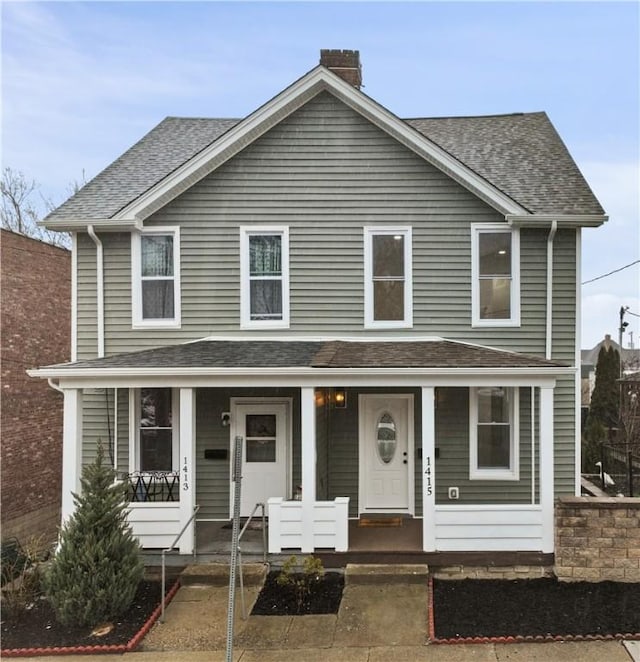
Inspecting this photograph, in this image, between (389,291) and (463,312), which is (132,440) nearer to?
(389,291)

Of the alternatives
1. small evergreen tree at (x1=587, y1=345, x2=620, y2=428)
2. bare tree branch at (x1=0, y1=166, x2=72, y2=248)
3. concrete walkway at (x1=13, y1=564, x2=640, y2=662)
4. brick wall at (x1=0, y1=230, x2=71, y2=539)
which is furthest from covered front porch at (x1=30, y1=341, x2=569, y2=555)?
bare tree branch at (x1=0, y1=166, x2=72, y2=248)

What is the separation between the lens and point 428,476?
7.74 m

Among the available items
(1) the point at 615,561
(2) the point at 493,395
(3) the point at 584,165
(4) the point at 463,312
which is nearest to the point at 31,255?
(4) the point at 463,312

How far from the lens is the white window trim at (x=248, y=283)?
31.6 feet

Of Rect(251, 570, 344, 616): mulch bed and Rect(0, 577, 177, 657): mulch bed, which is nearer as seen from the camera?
Rect(0, 577, 177, 657): mulch bed

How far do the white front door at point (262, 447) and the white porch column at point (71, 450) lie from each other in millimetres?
2645

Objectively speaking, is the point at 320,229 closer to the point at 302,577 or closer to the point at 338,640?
the point at 302,577

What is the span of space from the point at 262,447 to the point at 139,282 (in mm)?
3773

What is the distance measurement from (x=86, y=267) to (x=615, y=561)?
32.0ft

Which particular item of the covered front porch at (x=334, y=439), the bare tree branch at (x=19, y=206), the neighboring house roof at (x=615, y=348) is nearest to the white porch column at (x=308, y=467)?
the covered front porch at (x=334, y=439)

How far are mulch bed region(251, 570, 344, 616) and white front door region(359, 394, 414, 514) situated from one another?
2.32m

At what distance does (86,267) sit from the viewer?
976cm

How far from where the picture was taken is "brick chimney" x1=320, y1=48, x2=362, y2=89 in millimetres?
11453

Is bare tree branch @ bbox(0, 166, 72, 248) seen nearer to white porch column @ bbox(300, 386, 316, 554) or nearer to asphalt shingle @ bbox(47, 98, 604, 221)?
asphalt shingle @ bbox(47, 98, 604, 221)
